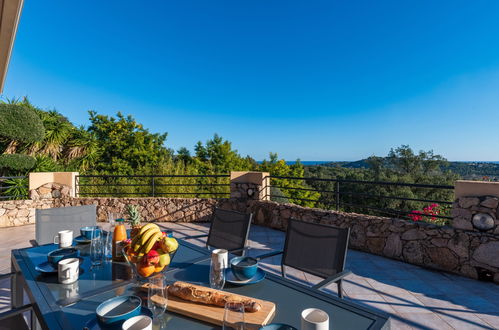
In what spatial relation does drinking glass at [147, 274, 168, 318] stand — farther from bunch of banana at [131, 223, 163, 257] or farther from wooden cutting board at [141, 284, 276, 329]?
bunch of banana at [131, 223, 163, 257]

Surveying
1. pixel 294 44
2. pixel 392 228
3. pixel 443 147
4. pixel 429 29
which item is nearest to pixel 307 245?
pixel 392 228

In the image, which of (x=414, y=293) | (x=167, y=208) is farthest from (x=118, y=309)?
(x=167, y=208)

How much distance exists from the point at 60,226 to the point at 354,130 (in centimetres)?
2357

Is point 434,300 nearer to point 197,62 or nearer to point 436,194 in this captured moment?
point 436,194

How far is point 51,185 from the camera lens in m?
5.81

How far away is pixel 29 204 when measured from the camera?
5469 mm

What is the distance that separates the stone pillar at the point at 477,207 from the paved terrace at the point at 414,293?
2.01 feet

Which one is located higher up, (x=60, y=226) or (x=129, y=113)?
(x=129, y=113)

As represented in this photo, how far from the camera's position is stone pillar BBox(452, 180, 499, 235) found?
2908 millimetres

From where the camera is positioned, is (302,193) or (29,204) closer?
(29,204)

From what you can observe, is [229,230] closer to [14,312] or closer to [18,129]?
[14,312]

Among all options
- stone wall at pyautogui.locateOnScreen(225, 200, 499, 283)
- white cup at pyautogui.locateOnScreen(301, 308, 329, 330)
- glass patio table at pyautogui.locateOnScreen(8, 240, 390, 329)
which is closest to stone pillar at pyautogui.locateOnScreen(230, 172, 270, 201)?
stone wall at pyautogui.locateOnScreen(225, 200, 499, 283)

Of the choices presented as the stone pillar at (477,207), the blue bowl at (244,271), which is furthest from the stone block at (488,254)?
the blue bowl at (244,271)

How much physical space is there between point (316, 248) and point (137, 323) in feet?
4.02
